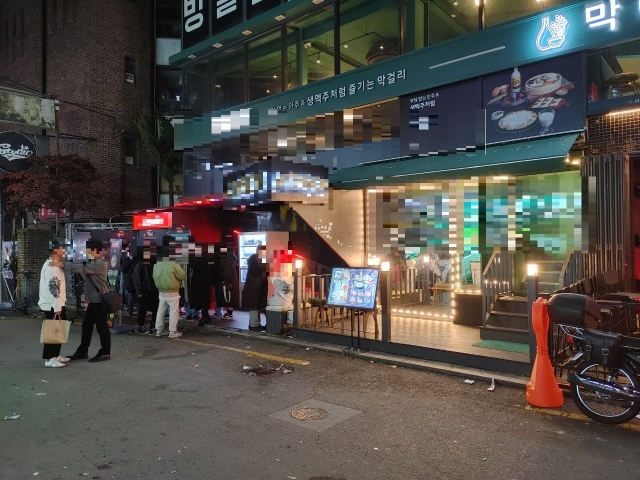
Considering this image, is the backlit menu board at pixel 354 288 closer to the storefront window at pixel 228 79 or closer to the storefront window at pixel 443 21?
the storefront window at pixel 443 21

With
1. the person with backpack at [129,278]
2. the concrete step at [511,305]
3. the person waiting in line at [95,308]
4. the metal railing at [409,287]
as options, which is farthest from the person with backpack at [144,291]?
the concrete step at [511,305]

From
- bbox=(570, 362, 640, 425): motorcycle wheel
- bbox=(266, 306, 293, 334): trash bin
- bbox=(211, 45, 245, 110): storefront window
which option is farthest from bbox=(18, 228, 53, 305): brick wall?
bbox=(570, 362, 640, 425): motorcycle wheel

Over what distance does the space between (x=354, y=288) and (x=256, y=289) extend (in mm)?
2824

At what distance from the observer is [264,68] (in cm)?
1639

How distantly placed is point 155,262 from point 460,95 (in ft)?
26.7

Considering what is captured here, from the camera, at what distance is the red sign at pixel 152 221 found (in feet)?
45.9

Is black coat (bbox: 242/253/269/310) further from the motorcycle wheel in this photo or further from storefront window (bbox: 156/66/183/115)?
storefront window (bbox: 156/66/183/115)

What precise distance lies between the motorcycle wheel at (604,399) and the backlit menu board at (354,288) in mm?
3547

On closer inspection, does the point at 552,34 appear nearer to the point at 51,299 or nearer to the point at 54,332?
the point at 51,299

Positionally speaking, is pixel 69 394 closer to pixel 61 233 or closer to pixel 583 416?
pixel 583 416

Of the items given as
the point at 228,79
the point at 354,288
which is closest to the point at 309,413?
the point at 354,288

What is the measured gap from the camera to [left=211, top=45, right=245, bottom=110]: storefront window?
16703mm

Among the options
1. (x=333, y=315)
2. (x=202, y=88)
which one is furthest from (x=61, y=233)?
(x=333, y=315)

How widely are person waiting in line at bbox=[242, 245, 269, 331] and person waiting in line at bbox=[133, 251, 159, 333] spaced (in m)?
2.53
